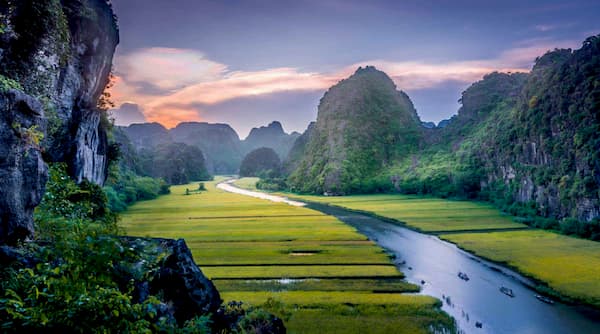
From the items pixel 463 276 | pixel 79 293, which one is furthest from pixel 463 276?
pixel 79 293

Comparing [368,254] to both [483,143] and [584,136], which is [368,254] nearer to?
[584,136]

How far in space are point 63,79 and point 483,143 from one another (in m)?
78.0

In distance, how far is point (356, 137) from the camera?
11288 centimetres

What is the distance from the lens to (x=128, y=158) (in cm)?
9662

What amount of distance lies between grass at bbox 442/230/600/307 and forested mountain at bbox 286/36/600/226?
7737mm

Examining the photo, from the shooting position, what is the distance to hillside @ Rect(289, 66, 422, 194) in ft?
312

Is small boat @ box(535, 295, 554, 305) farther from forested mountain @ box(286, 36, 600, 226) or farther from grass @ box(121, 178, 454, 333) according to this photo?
forested mountain @ box(286, 36, 600, 226)

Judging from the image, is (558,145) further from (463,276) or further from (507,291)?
(507,291)

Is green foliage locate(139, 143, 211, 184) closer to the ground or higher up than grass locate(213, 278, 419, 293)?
higher up

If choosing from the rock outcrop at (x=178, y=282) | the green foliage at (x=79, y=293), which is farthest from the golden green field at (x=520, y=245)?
the green foliage at (x=79, y=293)

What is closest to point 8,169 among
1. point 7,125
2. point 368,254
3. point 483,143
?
point 7,125

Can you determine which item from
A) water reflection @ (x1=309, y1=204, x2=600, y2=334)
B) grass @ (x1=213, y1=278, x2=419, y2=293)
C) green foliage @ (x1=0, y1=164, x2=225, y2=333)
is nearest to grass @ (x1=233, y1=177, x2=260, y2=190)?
water reflection @ (x1=309, y1=204, x2=600, y2=334)

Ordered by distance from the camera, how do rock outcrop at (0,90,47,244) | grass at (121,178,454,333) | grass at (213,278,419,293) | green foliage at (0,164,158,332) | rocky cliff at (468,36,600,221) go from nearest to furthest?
green foliage at (0,164,158,332) < rock outcrop at (0,90,47,244) < grass at (121,178,454,333) < grass at (213,278,419,293) < rocky cliff at (468,36,600,221)

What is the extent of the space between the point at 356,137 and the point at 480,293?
94420 mm
